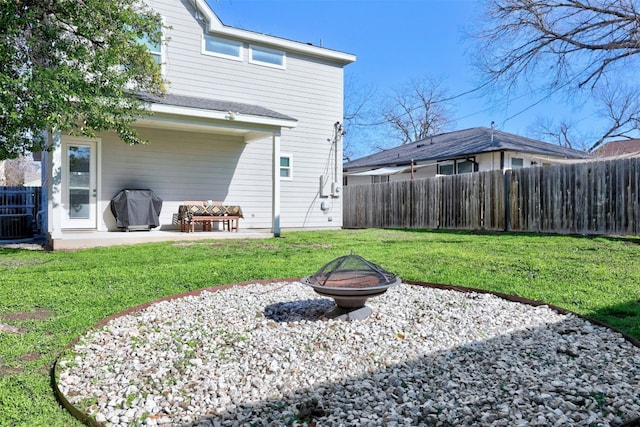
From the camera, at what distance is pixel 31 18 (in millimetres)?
6664

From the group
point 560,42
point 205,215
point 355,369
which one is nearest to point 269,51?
point 205,215

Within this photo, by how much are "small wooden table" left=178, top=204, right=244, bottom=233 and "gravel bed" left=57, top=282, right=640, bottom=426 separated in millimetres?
6167

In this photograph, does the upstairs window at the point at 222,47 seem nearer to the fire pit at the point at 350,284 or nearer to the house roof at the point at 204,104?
the house roof at the point at 204,104

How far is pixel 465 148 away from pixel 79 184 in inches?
544

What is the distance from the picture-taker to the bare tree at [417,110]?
103 feet

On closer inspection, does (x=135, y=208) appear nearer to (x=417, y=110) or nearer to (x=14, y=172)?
(x=417, y=110)

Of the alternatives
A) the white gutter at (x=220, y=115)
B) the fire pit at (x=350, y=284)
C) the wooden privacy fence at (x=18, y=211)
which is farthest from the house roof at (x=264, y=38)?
the fire pit at (x=350, y=284)

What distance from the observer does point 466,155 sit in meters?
16.1

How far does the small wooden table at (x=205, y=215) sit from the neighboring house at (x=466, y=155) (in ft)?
24.6

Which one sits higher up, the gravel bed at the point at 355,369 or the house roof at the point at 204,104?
the house roof at the point at 204,104

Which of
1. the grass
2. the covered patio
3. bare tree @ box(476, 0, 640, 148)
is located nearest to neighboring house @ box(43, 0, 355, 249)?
the covered patio

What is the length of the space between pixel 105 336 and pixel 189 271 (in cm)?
234

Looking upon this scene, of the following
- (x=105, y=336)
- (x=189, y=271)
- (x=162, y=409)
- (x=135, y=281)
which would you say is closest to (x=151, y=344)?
(x=105, y=336)

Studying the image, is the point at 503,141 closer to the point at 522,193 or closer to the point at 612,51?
the point at 612,51
